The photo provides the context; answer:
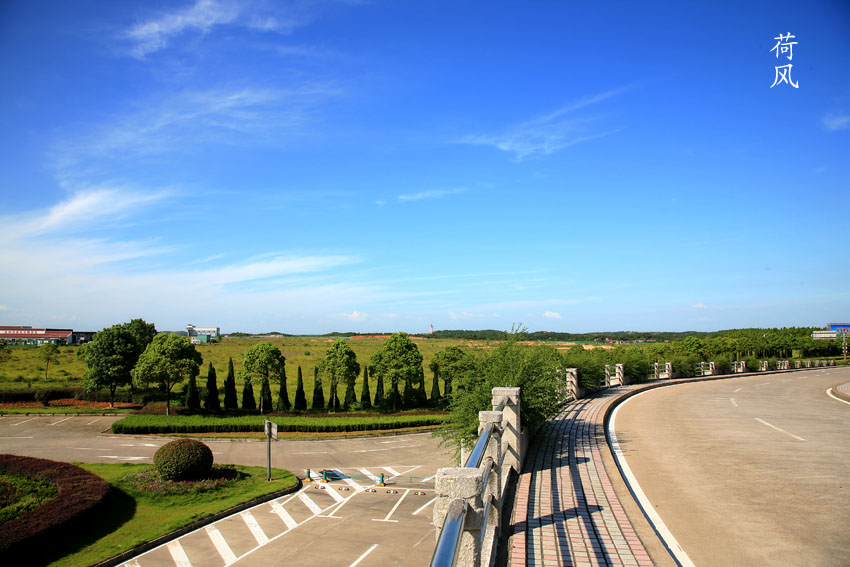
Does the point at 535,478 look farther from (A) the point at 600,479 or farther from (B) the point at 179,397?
(B) the point at 179,397

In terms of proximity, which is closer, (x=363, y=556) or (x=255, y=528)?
(x=363, y=556)

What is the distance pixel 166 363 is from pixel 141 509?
62.0 ft

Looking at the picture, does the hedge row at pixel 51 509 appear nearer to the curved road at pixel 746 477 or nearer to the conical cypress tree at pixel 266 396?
the curved road at pixel 746 477

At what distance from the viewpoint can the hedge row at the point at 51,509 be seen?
13.1 meters

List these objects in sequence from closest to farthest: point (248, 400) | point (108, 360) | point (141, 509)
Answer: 1. point (141, 509)
2. point (108, 360)
3. point (248, 400)

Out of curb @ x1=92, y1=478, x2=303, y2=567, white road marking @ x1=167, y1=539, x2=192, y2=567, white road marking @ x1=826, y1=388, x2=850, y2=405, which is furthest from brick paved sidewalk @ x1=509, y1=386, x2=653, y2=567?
white road marking @ x1=826, y1=388, x2=850, y2=405

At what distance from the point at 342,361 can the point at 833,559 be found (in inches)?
1325

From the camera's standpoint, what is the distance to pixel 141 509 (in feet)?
57.1

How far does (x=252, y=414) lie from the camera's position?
36344 millimetres

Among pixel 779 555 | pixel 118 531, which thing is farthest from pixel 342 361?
pixel 779 555

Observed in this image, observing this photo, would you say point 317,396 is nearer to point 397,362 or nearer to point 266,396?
point 266,396

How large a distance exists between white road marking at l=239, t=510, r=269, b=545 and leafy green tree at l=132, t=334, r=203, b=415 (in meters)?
21.0

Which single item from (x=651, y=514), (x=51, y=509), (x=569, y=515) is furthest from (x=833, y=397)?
(x=51, y=509)

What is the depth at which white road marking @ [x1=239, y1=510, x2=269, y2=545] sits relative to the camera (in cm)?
1454
